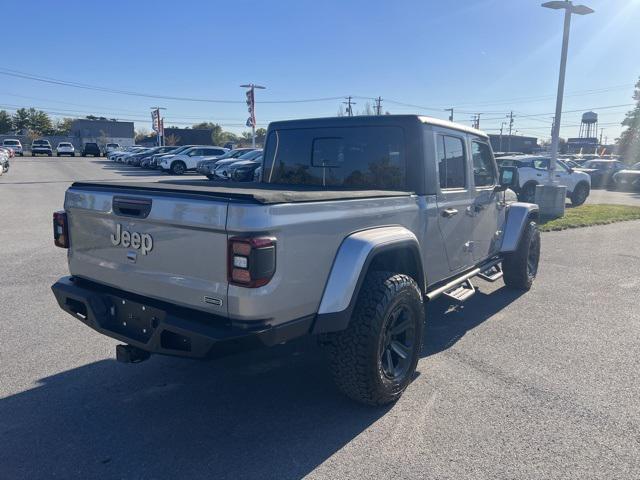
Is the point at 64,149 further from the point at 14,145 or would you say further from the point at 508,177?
the point at 508,177

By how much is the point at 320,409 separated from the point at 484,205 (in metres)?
2.86

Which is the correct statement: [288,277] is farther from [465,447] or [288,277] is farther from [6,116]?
[6,116]

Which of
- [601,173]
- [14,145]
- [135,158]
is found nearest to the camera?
[601,173]

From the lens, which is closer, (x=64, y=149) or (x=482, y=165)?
(x=482, y=165)

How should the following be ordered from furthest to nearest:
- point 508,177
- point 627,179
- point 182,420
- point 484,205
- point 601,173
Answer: point 601,173, point 627,179, point 508,177, point 484,205, point 182,420

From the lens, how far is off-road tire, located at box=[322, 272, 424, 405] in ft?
10.5

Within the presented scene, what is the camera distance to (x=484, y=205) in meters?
5.18

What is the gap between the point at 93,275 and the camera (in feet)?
11.4

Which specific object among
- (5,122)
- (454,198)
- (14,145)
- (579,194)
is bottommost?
(579,194)

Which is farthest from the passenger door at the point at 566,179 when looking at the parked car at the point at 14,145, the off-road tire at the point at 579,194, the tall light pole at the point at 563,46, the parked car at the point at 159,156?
the parked car at the point at 14,145

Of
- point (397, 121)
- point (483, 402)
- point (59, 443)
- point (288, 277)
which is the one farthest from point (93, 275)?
point (483, 402)

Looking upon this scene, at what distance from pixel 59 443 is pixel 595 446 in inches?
128

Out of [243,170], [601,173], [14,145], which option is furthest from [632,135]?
[14,145]

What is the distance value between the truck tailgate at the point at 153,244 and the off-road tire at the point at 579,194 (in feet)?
56.6
